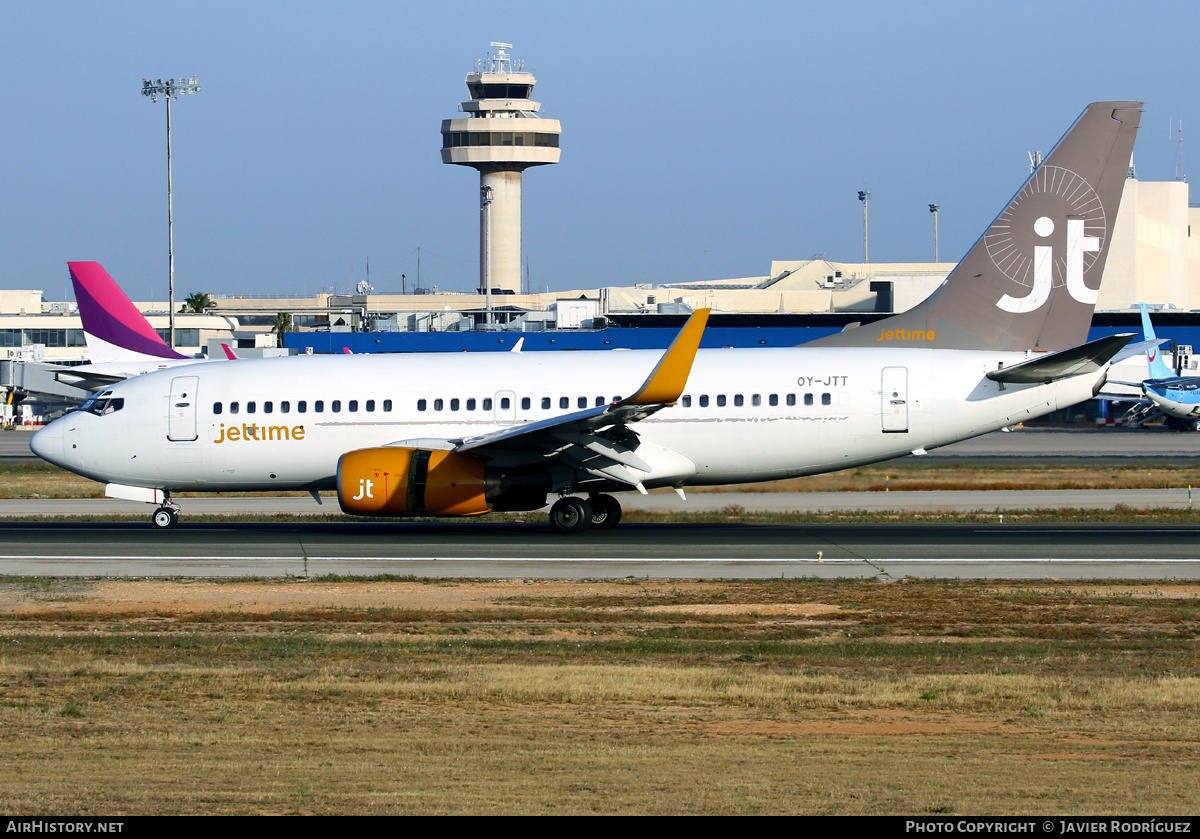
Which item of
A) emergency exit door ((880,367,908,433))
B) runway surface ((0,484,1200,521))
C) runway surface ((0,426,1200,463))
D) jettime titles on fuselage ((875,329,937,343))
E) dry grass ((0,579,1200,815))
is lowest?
dry grass ((0,579,1200,815))

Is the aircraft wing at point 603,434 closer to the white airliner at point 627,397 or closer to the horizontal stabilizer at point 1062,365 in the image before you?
the white airliner at point 627,397

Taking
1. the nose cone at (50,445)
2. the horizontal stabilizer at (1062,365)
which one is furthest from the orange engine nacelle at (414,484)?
the horizontal stabilizer at (1062,365)

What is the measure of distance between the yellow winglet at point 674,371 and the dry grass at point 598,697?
4.21m

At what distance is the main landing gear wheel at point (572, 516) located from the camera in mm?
26453

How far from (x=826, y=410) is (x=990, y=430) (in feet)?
10.9

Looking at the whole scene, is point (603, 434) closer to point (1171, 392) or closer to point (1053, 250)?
point (1053, 250)

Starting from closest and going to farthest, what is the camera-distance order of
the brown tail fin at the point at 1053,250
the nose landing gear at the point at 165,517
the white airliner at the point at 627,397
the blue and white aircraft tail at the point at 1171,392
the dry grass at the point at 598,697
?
1. the dry grass at the point at 598,697
2. the white airliner at the point at 627,397
3. the brown tail fin at the point at 1053,250
4. the nose landing gear at the point at 165,517
5. the blue and white aircraft tail at the point at 1171,392

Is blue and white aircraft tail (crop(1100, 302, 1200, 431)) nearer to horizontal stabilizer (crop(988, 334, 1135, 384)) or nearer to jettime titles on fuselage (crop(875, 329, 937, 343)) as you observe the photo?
jettime titles on fuselage (crop(875, 329, 937, 343))

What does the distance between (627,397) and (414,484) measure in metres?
4.40

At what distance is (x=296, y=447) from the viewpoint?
27453mm

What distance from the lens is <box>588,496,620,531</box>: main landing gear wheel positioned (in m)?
27.4

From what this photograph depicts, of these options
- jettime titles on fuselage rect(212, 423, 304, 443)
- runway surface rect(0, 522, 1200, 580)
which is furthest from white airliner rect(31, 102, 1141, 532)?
runway surface rect(0, 522, 1200, 580)

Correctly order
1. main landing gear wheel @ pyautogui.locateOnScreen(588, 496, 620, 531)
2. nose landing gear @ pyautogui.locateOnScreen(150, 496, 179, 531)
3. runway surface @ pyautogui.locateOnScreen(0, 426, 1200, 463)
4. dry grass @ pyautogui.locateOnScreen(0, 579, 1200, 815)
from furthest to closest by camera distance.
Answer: runway surface @ pyautogui.locateOnScreen(0, 426, 1200, 463), nose landing gear @ pyautogui.locateOnScreen(150, 496, 179, 531), main landing gear wheel @ pyautogui.locateOnScreen(588, 496, 620, 531), dry grass @ pyautogui.locateOnScreen(0, 579, 1200, 815)

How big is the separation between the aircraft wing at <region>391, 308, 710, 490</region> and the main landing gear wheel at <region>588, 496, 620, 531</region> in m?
1.62
